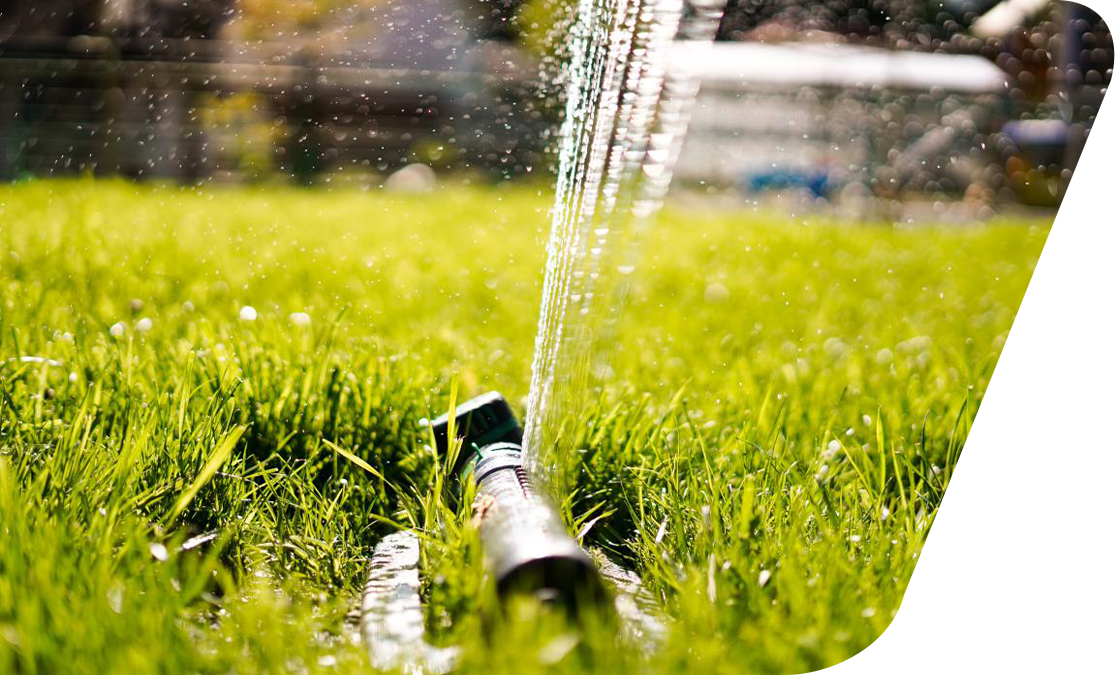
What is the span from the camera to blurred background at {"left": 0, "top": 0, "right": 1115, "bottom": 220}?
824 centimetres

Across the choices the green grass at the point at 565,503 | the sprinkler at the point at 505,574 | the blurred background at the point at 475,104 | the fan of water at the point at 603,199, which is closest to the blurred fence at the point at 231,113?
the blurred background at the point at 475,104

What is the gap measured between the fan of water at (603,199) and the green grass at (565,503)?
0.11 m

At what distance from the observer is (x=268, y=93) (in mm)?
9211

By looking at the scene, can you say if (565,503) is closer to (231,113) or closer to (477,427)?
(477,427)

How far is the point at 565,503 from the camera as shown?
4.60 feet

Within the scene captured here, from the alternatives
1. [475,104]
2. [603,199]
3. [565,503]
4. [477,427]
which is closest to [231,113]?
[475,104]

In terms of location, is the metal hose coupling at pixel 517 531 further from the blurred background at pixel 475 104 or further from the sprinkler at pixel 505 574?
the blurred background at pixel 475 104

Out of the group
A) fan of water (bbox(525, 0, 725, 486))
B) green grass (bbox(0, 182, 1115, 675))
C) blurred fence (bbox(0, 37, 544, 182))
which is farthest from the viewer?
blurred fence (bbox(0, 37, 544, 182))

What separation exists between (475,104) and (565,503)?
791cm

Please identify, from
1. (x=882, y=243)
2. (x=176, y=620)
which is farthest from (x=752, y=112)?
(x=176, y=620)

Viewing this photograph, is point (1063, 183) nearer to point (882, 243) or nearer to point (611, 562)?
point (882, 243)

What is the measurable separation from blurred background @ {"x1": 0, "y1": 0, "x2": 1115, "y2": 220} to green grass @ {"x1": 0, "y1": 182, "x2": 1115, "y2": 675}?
424 centimetres

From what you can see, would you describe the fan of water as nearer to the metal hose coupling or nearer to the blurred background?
the metal hose coupling

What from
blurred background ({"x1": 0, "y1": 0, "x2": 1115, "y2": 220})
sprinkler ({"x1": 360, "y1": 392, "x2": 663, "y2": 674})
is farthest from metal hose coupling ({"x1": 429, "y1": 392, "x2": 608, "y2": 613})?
→ blurred background ({"x1": 0, "y1": 0, "x2": 1115, "y2": 220})
